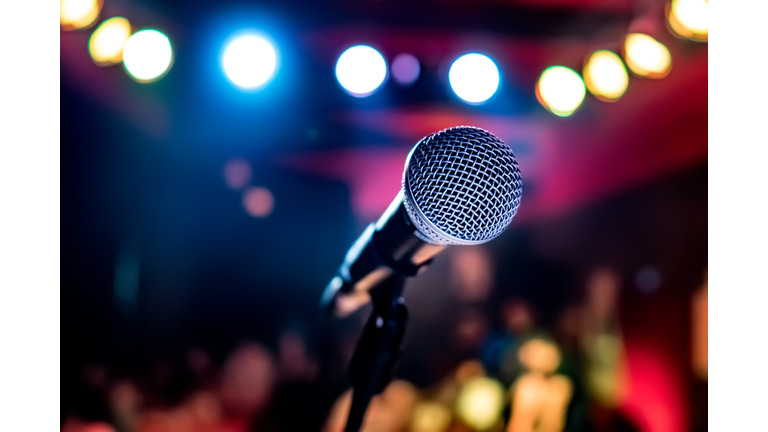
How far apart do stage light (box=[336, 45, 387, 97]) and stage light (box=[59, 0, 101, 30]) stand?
103 centimetres

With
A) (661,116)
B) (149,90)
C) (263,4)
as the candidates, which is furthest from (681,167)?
(149,90)

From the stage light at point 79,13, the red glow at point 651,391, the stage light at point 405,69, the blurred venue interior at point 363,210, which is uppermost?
the stage light at point 79,13

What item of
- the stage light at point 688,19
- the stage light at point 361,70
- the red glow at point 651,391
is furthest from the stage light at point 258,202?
the stage light at point 688,19

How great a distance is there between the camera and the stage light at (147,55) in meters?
2.08

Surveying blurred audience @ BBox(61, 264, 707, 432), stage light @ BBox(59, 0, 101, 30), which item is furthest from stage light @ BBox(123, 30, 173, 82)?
blurred audience @ BBox(61, 264, 707, 432)

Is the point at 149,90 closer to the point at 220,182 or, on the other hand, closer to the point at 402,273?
the point at 220,182

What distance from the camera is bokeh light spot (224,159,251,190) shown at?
2.27 metres

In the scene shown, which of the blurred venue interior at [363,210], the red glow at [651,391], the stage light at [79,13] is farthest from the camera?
the red glow at [651,391]

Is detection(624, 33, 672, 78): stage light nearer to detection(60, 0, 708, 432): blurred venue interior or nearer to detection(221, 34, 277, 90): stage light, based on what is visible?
detection(60, 0, 708, 432): blurred venue interior

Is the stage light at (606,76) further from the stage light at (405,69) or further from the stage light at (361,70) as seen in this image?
the stage light at (361,70)

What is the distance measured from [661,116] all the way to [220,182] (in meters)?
2.13

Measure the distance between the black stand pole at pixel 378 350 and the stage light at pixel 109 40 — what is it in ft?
6.45

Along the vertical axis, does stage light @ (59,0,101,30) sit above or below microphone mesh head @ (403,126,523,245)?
above

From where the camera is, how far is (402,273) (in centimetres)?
67
